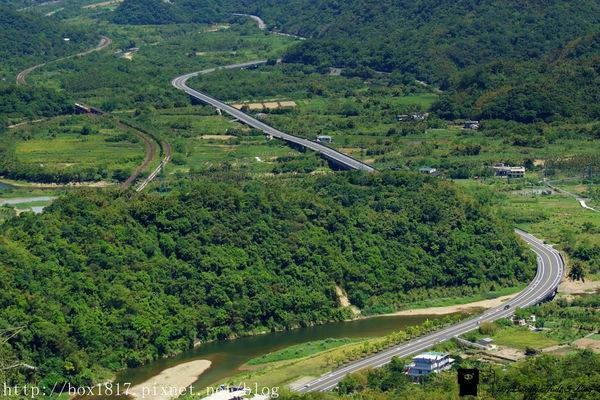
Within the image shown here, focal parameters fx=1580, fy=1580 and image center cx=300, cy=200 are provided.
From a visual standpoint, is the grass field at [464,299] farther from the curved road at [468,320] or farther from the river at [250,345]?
the river at [250,345]

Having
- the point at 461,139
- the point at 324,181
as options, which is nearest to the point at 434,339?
the point at 324,181

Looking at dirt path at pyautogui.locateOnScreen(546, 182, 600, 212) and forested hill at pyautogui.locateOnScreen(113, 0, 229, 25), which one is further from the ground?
forested hill at pyautogui.locateOnScreen(113, 0, 229, 25)

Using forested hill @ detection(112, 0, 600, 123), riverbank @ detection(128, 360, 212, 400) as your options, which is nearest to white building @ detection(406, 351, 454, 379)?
riverbank @ detection(128, 360, 212, 400)

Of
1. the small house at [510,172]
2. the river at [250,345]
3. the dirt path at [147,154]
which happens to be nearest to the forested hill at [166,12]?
the dirt path at [147,154]

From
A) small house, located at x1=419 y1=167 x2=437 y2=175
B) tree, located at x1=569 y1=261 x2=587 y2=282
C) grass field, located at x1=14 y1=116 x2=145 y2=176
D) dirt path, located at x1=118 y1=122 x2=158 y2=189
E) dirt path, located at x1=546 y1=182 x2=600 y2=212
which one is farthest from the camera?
grass field, located at x1=14 y1=116 x2=145 y2=176

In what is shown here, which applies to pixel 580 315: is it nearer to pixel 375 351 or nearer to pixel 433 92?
pixel 375 351

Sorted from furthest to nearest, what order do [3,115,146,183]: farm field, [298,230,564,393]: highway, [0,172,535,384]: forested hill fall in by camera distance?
[3,115,146,183]: farm field < [0,172,535,384]: forested hill < [298,230,564,393]: highway

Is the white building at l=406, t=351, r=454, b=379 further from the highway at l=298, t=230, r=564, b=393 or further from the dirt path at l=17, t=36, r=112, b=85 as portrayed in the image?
the dirt path at l=17, t=36, r=112, b=85

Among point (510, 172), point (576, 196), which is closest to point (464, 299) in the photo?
point (576, 196)
